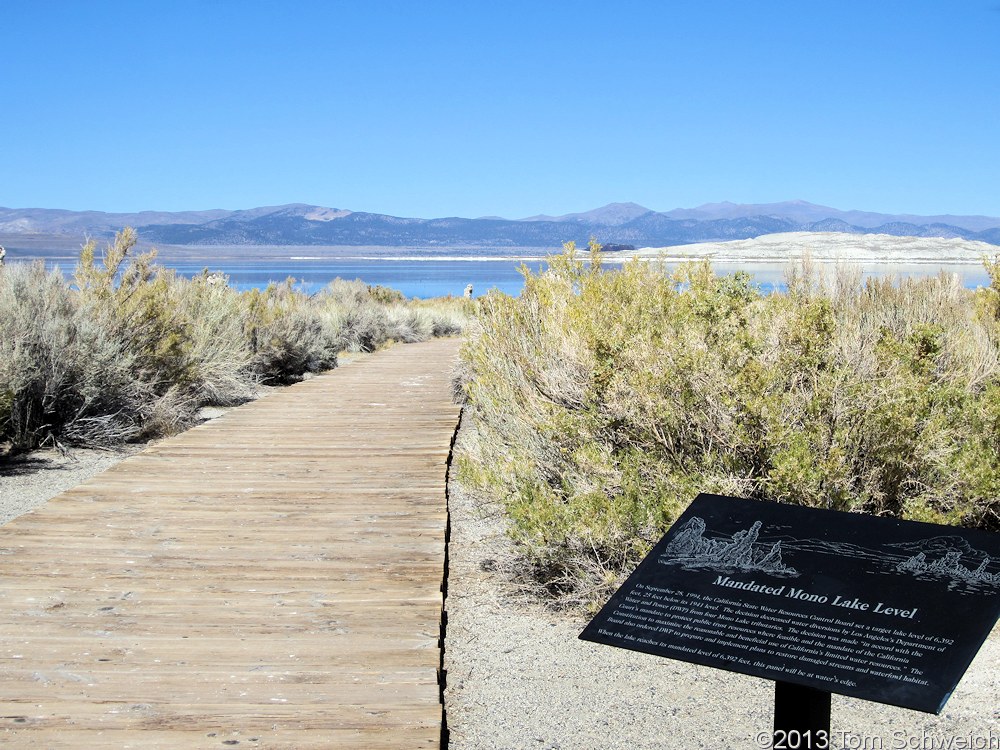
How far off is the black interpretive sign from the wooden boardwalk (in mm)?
1281

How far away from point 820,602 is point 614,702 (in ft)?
5.07

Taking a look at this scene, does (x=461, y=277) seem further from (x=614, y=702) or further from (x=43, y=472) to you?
(x=614, y=702)

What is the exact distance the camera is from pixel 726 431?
464 centimetres

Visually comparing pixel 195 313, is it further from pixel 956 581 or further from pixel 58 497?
pixel 956 581

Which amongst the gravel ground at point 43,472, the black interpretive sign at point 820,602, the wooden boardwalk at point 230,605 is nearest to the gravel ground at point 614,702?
the wooden boardwalk at point 230,605

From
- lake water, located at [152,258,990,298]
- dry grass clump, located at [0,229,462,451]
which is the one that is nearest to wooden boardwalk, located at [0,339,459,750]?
dry grass clump, located at [0,229,462,451]

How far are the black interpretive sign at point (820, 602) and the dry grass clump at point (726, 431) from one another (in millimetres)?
1382

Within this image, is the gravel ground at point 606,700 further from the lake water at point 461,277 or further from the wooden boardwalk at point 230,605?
the lake water at point 461,277

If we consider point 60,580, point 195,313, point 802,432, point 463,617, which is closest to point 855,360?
point 802,432

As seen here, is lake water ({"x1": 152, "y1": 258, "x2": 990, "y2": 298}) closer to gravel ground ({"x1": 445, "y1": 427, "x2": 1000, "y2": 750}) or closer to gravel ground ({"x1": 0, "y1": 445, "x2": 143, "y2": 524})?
gravel ground ({"x1": 0, "y1": 445, "x2": 143, "y2": 524})

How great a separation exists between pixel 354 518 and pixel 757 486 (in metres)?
2.65

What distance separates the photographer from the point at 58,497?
6.45 meters

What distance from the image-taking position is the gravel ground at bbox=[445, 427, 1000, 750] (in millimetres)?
3490

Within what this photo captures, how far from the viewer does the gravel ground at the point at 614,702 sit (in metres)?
3.49
